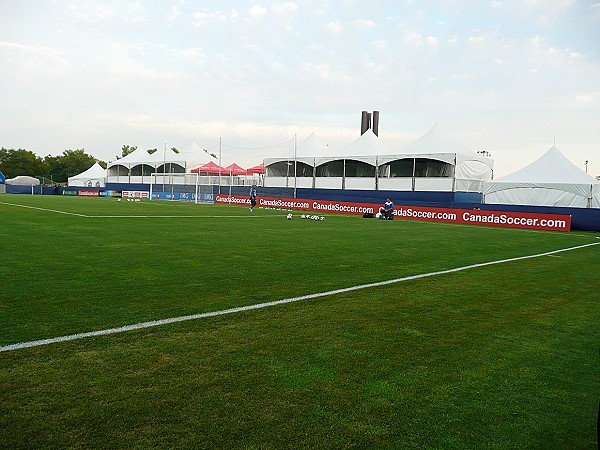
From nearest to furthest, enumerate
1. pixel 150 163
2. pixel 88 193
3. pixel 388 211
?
pixel 388 211 → pixel 150 163 → pixel 88 193

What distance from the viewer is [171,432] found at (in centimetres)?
360

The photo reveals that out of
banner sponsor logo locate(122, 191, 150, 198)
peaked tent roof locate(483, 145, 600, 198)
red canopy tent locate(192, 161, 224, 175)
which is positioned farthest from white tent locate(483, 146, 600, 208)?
banner sponsor logo locate(122, 191, 150, 198)

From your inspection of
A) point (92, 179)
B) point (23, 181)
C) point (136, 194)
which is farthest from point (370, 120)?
point (23, 181)

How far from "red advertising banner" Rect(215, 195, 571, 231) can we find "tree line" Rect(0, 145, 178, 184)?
277 ft

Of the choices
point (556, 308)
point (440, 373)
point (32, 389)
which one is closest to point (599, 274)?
point (556, 308)

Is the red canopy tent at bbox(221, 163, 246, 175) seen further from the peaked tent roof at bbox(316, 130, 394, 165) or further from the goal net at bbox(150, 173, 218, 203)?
the peaked tent roof at bbox(316, 130, 394, 165)

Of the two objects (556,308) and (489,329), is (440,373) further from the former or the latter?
(556,308)

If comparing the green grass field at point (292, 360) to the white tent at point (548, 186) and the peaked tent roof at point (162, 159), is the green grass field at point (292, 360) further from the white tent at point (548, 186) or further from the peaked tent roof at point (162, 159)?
the peaked tent roof at point (162, 159)

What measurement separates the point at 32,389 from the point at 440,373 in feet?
12.0

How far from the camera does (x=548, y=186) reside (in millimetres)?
36656

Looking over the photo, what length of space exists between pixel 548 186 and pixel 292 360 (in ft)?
119

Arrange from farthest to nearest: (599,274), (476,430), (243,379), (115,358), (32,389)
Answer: (599,274) < (115,358) < (243,379) < (32,389) < (476,430)

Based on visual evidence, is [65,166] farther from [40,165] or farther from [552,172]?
[552,172]

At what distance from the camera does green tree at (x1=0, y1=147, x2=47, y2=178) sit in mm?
112438
